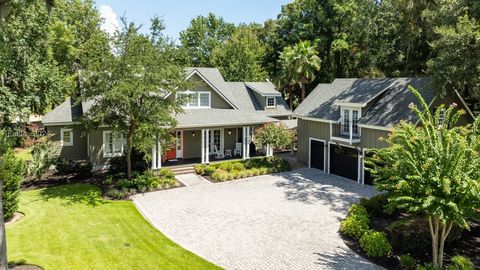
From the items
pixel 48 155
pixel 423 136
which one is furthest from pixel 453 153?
pixel 48 155

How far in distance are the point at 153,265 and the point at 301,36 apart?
34487 mm

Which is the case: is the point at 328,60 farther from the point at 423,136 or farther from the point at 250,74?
the point at 423,136

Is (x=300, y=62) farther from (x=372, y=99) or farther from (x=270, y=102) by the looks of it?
(x=372, y=99)

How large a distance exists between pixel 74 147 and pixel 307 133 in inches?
666

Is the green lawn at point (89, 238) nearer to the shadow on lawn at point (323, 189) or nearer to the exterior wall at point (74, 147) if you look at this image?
the exterior wall at point (74, 147)

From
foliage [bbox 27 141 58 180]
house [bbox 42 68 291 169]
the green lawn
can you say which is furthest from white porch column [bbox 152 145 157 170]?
foliage [bbox 27 141 58 180]

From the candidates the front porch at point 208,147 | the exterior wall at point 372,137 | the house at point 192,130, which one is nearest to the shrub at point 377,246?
the exterior wall at point 372,137

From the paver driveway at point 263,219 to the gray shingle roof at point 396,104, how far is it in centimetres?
412

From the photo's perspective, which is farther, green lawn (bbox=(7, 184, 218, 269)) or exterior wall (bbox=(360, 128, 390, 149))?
exterior wall (bbox=(360, 128, 390, 149))

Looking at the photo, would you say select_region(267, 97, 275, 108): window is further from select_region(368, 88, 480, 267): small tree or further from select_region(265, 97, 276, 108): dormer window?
select_region(368, 88, 480, 267): small tree

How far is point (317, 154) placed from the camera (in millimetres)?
24547

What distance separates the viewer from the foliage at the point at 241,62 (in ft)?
142

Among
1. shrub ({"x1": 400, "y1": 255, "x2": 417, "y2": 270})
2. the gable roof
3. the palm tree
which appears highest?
the palm tree

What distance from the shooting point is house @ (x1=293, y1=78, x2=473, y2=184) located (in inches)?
797
